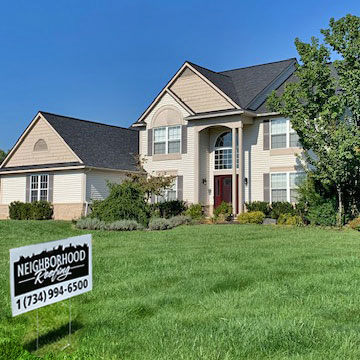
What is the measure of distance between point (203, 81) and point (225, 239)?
14.2m

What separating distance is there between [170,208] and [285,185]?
6.11m

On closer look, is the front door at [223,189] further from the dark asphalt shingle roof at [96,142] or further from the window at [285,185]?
the dark asphalt shingle roof at [96,142]

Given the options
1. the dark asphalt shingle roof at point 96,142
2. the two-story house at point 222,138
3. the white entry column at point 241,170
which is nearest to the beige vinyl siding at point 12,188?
the dark asphalt shingle roof at point 96,142

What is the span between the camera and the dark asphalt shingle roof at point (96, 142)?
89.9 ft

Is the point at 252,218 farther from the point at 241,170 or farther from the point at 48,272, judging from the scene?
the point at 48,272

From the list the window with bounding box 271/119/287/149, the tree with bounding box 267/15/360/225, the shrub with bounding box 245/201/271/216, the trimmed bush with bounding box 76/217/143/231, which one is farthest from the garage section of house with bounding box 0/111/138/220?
the tree with bounding box 267/15/360/225

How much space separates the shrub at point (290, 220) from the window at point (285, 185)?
2112 millimetres

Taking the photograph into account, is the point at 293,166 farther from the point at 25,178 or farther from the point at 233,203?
the point at 25,178

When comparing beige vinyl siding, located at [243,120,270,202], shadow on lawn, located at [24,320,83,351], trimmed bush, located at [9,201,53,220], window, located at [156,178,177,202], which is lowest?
shadow on lawn, located at [24,320,83,351]

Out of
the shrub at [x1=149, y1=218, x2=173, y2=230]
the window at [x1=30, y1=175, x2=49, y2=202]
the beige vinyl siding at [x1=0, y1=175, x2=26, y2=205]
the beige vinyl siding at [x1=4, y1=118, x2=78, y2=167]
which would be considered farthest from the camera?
the beige vinyl siding at [x1=0, y1=175, x2=26, y2=205]

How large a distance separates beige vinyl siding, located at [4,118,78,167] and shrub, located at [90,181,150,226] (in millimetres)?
6422

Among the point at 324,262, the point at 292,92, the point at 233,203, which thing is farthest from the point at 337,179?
the point at 324,262

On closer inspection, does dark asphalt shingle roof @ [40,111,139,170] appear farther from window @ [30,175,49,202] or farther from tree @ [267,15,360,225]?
tree @ [267,15,360,225]

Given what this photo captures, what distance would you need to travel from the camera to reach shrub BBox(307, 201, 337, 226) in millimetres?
18844
